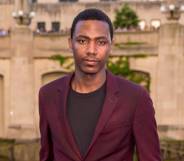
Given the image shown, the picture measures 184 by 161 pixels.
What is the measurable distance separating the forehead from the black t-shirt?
26 cm

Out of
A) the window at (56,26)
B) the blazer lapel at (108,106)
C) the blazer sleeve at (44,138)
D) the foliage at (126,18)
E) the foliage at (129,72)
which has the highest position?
the blazer lapel at (108,106)

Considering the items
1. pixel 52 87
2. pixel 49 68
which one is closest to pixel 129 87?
pixel 52 87

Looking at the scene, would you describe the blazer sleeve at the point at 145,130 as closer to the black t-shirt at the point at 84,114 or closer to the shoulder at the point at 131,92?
the shoulder at the point at 131,92

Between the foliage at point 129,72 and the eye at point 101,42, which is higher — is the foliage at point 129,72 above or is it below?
below

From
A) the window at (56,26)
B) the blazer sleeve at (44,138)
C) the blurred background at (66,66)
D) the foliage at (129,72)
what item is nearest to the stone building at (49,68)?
the blurred background at (66,66)

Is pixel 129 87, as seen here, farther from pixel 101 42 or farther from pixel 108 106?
pixel 101 42

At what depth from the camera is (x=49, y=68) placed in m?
29.2

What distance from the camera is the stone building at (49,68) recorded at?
91.2ft

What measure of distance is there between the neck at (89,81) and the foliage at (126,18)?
42.6m

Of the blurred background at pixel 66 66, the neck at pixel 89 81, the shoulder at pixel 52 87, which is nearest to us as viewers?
the neck at pixel 89 81

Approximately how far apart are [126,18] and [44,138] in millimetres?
44627

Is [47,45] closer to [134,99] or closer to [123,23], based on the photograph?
[123,23]

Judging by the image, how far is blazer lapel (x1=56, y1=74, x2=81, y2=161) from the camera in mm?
3240

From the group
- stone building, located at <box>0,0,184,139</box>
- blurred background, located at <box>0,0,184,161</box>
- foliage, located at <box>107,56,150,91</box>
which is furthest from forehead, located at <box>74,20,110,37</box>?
foliage, located at <box>107,56,150,91</box>
